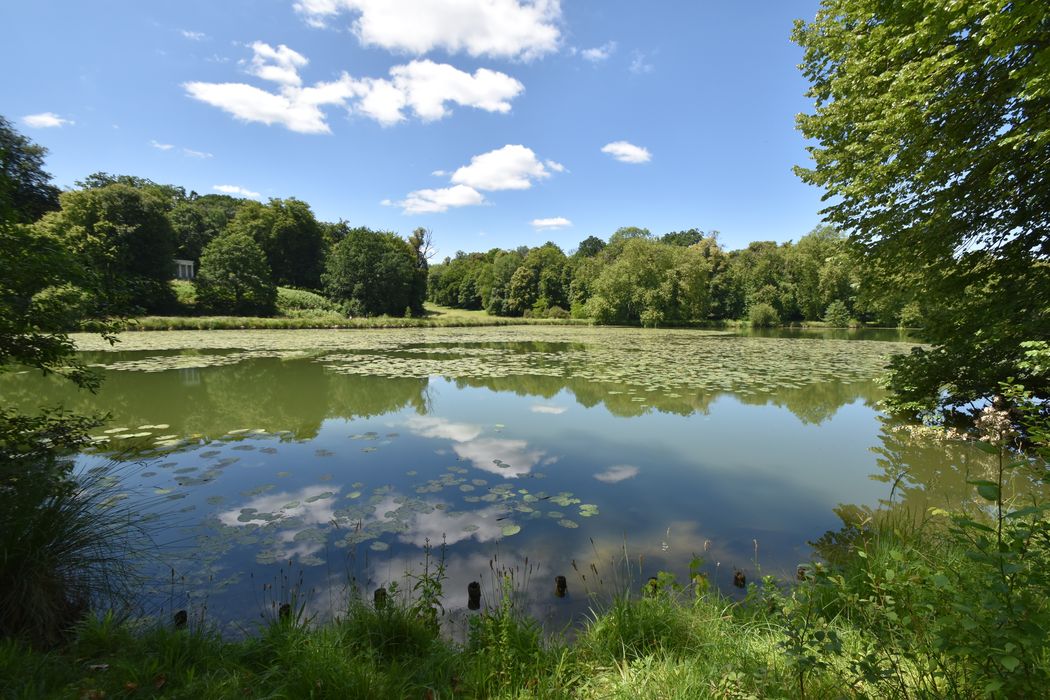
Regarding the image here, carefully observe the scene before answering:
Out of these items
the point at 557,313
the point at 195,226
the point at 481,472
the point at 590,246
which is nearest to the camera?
the point at 481,472

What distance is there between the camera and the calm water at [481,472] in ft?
12.7

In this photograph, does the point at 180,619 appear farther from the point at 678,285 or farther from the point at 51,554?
the point at 678,285

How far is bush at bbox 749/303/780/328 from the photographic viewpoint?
143 ft

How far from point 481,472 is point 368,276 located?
4034 centimetres

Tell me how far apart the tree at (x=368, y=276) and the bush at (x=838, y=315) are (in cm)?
4266

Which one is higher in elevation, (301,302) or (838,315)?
(838,315)

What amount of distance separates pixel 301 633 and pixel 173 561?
6.89ft

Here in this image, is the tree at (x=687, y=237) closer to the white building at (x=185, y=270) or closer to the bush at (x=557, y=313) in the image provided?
the bush at (x=557, y=313)

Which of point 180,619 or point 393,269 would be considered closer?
point 180,619

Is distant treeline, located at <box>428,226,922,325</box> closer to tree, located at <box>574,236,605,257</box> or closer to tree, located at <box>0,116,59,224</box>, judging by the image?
tree, located at <box>574,236,605,257</box>

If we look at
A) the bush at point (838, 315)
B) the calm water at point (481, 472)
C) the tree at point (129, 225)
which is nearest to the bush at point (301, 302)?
the tree at point (129, 225)

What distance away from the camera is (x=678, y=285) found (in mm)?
44375

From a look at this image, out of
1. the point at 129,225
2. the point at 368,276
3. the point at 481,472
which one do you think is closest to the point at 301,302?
the point at 368,276

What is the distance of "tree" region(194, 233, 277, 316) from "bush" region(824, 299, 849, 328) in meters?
53.0
